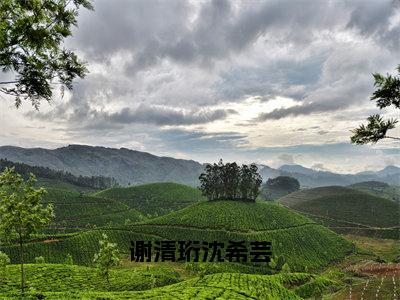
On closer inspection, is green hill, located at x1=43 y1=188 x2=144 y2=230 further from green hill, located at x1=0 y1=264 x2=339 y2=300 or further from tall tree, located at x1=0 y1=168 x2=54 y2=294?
tall tree, located at x1=0 y1=168 x2=54 y2=294

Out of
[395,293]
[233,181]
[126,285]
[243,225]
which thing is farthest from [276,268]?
[233,181]

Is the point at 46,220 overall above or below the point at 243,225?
above

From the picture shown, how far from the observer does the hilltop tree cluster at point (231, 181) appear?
180 meters

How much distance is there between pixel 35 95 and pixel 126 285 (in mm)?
51089

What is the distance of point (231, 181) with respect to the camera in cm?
18375

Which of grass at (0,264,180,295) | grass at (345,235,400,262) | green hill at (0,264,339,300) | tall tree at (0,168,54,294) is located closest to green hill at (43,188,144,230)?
grass at (0,264,180,295)

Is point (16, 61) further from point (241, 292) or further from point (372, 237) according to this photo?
→ point (372, 237)

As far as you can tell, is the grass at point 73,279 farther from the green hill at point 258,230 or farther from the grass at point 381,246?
the grass at point 381,246

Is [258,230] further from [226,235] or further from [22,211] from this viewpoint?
[22,211]

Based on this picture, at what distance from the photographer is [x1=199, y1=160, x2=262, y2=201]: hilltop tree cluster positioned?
18025 cm

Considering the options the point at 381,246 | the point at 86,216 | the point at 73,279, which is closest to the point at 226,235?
the point at 73,279

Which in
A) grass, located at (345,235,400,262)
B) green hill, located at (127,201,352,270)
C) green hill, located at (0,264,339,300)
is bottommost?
grass, located at (345,235,400,262)

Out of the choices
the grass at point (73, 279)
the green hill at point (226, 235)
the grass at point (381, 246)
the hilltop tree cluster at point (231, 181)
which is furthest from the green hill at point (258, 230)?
the grass at point (73, 279)

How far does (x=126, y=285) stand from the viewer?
61000 mm
